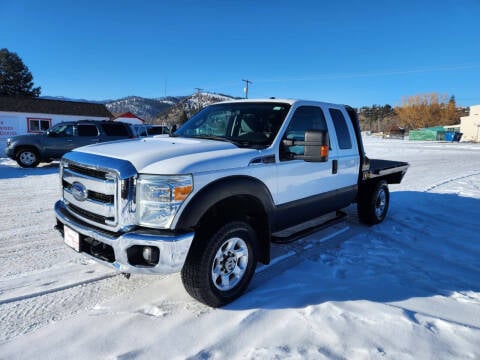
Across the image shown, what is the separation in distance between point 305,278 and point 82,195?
246cm

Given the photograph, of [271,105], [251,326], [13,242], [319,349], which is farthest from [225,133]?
[13,242]

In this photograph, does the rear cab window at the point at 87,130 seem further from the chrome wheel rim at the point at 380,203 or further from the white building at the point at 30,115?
the white building at the point at 30,115

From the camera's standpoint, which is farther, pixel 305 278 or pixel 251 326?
pixel 305 278

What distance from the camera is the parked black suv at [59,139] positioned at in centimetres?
1251

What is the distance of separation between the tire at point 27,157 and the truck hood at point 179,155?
11.4 metres

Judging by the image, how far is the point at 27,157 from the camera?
12.6 m

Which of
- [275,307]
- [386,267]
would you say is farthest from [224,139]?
[386,267]

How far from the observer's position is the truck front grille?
104 inches

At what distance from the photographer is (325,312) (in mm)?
2938

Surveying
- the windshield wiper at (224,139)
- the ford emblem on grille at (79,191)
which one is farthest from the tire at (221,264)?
the ford emblem on grille at (79,191)

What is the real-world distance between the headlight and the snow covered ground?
0.92 meters

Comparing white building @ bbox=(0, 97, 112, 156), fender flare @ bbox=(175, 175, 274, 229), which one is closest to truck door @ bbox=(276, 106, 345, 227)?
fender flare @ bbox=(175, 175, 274, 229)

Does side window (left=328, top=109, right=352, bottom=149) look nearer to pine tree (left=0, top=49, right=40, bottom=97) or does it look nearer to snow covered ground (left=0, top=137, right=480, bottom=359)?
snow covered ground (left=0, top=137, right=480, bottom=359)

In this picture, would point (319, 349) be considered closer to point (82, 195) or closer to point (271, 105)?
point (82, 195)
